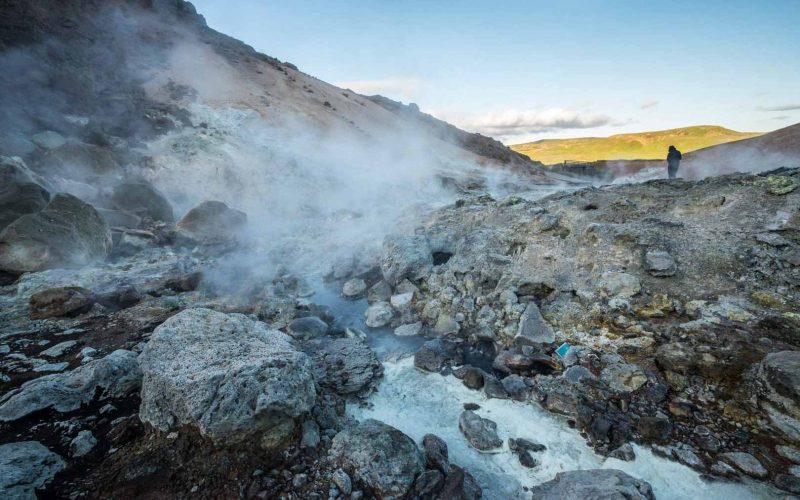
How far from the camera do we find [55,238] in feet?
24.5

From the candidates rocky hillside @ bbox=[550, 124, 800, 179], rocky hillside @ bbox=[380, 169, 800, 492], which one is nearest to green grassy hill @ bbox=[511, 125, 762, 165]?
rocky hillside @ bbox=[550, 124, 800, 179]

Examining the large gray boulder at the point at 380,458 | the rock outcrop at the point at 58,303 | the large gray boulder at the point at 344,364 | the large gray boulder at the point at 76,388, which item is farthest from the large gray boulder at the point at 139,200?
the large gray boulder at the point at 380,458

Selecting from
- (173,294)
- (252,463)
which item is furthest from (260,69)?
(252,463)

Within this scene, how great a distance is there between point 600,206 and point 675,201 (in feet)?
4.02

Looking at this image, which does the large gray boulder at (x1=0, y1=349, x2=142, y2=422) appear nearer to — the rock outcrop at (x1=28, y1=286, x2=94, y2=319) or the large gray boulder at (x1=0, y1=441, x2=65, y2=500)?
the large gray boulder at (x1=0, y1=441, x2=65, y2=500)

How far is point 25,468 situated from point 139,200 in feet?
34.7

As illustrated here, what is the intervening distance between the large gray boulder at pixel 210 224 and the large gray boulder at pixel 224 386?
7.35 meters

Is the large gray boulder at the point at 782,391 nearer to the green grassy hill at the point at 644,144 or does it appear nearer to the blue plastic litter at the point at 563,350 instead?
the blue plastic litter at the point at 563,350

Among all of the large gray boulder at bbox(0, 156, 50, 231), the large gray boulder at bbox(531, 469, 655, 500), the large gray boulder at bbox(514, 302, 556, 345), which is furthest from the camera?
the large gray boulder at bbox(0, 156, 50, 231)

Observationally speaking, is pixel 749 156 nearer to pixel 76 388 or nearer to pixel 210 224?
pixel 210 224

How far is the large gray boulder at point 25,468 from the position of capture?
8.42 feet

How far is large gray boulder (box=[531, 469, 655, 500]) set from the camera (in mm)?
2789

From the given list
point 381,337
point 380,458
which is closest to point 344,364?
point 381,337

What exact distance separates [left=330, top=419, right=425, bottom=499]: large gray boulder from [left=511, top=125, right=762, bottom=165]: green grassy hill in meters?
45.2
